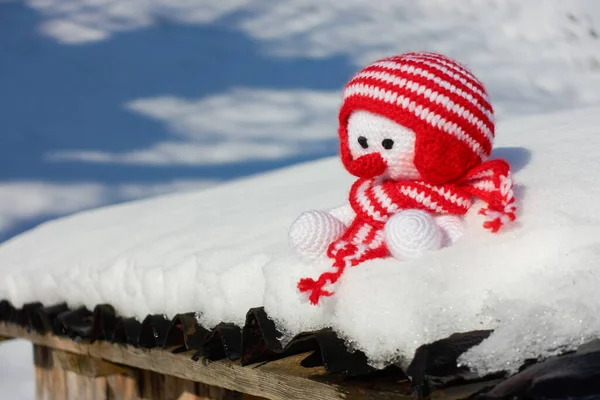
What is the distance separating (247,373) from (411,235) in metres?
0.83

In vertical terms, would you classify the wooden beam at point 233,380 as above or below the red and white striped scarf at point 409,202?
below

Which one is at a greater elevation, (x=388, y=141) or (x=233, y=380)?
(x=388, y=141)

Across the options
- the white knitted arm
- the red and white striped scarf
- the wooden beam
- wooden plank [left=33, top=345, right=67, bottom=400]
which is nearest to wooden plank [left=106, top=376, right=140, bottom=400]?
the wooden beam

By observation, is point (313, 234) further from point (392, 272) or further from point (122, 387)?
point (122, 387)

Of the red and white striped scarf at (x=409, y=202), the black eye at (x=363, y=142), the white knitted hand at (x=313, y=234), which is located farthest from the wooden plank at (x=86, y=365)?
the black eye at (x=363, y=142)

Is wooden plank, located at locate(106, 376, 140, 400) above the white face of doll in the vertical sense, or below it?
below

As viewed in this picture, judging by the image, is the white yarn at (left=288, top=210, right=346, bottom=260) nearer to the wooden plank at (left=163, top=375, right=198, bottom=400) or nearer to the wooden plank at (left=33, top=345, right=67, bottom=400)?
the wooden plank at (left=163, top=375, right=198, bottom=400)

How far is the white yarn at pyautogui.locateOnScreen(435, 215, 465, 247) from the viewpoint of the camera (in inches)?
84.2

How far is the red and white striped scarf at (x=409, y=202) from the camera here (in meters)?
2.12

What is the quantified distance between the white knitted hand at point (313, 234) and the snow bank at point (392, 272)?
0.05m

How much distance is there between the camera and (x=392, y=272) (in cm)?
196

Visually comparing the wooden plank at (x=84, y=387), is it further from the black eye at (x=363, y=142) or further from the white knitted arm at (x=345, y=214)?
the black eye at (x=363, y=142)

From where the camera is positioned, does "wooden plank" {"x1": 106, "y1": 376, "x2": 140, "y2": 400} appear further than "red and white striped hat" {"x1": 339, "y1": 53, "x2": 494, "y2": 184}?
Yes

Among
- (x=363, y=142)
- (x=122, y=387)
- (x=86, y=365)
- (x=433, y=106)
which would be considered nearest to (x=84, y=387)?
(x=86, y=365)
